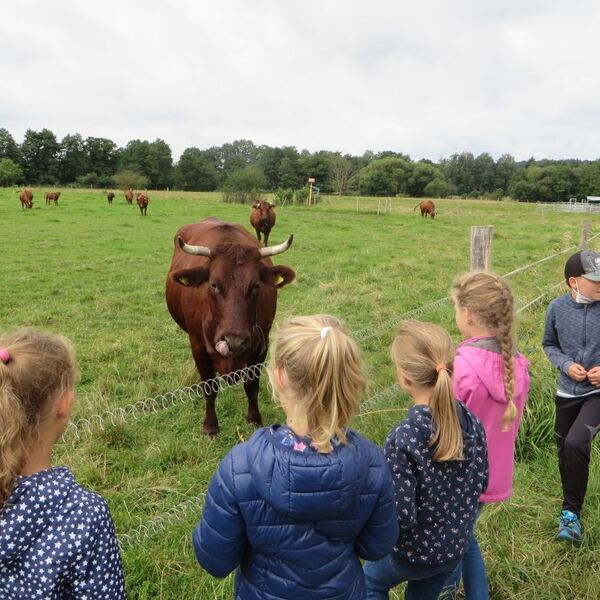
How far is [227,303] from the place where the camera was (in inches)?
164

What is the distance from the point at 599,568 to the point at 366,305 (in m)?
6.33

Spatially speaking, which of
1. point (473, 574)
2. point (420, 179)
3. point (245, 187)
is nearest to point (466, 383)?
point (473, 574)

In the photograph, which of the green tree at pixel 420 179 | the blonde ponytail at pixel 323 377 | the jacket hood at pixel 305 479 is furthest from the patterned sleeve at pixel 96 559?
the green tree at pixel 420 179

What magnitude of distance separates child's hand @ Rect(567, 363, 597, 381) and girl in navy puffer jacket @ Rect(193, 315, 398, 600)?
1796 mm

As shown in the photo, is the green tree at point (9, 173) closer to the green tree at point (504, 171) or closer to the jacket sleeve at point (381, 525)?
the jacket sleeve at point (381, 525)

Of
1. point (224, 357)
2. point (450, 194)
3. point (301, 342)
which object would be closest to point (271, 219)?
point (224, 357)

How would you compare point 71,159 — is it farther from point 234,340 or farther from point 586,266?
point 586,266

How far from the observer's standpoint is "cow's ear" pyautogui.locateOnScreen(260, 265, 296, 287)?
4654 millimetres

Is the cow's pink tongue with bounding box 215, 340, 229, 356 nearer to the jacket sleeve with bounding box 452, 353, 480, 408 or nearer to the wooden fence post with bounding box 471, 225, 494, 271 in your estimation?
the jacket sleeve with bounding box 452, 353, 480, 408

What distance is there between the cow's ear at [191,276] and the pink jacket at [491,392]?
8.62ft

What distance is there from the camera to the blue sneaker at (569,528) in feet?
9.55

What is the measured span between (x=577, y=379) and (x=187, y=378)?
385 cm

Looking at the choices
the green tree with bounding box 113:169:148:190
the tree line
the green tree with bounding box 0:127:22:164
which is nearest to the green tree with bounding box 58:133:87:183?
the tree line

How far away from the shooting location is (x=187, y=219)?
2369cm
